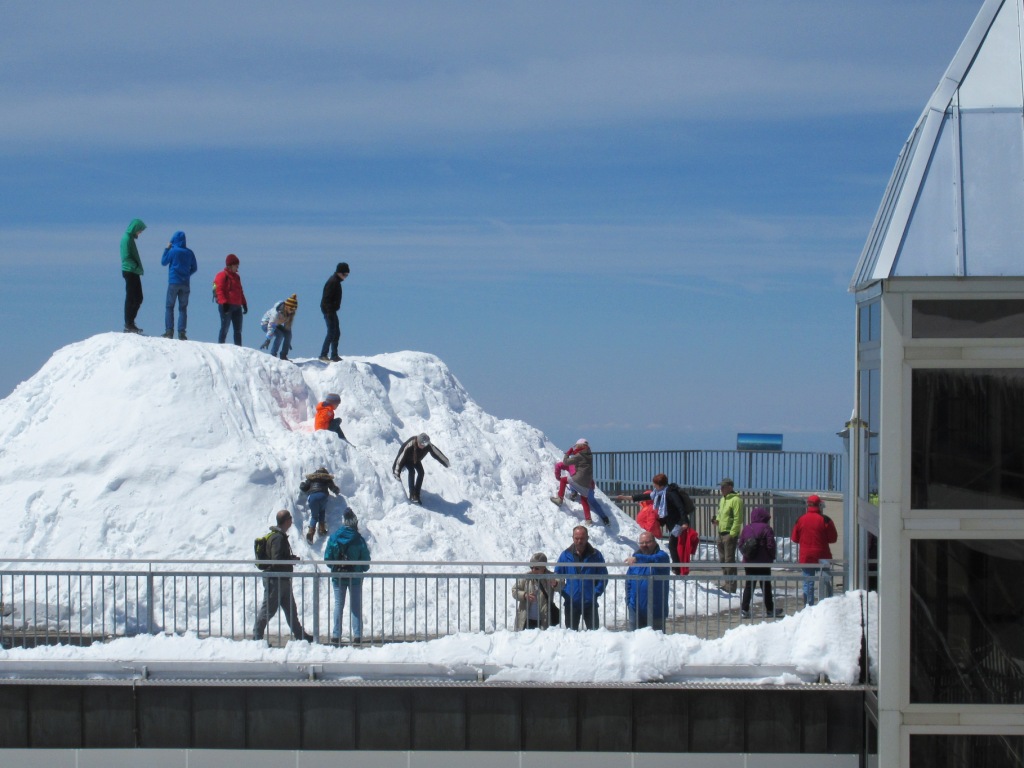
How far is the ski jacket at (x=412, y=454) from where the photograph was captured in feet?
58.1

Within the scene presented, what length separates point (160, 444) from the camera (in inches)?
662

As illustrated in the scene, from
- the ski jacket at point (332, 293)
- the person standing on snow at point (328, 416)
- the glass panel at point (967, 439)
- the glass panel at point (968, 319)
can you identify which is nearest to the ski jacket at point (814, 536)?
the glass panel at point (967, 439)

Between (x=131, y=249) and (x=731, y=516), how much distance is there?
32.1 feet

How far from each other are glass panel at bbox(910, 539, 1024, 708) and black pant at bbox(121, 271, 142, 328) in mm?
12941

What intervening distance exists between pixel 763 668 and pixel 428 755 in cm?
313

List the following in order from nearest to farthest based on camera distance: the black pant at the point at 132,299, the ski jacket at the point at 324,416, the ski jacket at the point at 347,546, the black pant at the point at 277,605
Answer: the black pant at the point at 277,605 → the ski jacket at the point at 347,546 → the ski jacket at the point at 324,416 → the black pant at the point at 132,299

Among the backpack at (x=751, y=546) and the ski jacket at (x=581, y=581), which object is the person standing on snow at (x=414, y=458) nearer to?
the backpack at (x=751, y=546)

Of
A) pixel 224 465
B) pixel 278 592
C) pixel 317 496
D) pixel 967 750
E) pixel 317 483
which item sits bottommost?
pixel 967 750

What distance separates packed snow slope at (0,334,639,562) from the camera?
15906mm

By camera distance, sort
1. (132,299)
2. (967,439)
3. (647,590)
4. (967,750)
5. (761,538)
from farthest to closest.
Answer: (132,299)
(761,538)
(647,590)
(967,750)
(967,439)

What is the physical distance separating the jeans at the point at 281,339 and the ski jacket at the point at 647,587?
32.3 ft

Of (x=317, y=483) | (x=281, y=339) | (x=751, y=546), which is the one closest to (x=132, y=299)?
(x=281, y=339)

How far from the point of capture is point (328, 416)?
18.3 meters

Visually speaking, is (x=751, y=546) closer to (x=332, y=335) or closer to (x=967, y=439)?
(x=967, y=439)
